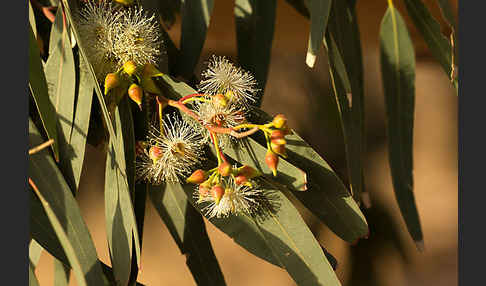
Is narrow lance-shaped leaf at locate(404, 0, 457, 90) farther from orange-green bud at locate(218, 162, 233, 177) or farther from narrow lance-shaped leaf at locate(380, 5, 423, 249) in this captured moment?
orange-green bud at locate(218, 162, 233, 177)

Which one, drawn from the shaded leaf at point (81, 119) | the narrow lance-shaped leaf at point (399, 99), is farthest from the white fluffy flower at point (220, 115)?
the narrow lance-shaped leaf at point (399, 99)

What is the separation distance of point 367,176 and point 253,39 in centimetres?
72

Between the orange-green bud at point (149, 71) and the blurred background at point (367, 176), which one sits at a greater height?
the orange-green bud at point (149, 71)

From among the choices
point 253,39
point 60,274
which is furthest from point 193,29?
point 60,274

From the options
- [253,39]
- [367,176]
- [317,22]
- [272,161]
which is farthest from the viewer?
[367,176]

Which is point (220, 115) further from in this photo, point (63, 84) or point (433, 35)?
point (433, 35)

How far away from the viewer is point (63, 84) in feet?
1.67

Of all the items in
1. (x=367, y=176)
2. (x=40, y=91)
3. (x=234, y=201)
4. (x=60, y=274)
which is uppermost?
(x=40, y=91)

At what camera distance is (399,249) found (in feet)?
4.15

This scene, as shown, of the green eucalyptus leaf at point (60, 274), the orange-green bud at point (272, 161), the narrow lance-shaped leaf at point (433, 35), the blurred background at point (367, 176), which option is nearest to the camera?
the orange-green bud at point (272, 161)

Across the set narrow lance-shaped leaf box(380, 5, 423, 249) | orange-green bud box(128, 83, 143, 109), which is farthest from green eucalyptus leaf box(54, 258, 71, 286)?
narrow lance-shaped leaf box(380, 5, 423, 249)

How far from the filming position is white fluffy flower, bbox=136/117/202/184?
19.0 inches

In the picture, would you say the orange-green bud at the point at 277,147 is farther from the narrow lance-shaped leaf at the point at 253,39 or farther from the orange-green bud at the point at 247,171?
the narrow lance-shaped leaf at the point at 253,39

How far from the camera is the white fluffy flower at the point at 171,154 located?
48 cm
